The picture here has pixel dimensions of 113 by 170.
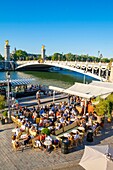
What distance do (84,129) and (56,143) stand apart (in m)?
2.07

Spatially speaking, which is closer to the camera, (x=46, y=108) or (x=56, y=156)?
(x=56, y=156)

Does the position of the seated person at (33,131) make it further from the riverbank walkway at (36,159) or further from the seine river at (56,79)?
the seine river at (56,79)

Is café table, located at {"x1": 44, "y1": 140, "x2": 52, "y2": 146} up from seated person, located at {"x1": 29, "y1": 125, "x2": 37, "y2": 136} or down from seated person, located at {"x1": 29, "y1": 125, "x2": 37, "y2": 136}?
down

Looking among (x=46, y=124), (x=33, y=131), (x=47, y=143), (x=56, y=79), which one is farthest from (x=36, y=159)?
(x=56, y=79)

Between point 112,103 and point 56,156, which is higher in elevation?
point 112,103

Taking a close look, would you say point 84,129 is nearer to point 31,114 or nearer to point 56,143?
point 56,143

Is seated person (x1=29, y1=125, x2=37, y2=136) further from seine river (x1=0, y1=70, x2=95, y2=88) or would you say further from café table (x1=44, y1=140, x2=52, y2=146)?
seine river (x1=0, y1=70, x2=95, y2=88)

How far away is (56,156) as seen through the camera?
27.1 ft

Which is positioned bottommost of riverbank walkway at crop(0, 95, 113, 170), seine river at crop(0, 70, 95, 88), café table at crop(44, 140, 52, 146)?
seine river at crop(0, 70, 95, 88)

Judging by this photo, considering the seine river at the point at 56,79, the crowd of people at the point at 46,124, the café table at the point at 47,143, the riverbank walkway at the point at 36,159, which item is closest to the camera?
the riverbank walkway at the point at 36,159

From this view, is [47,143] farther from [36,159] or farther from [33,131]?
[33,131]

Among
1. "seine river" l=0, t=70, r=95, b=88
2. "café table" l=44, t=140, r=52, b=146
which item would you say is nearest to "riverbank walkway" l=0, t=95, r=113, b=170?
"café table" l=44, t=140, r=52, b=146

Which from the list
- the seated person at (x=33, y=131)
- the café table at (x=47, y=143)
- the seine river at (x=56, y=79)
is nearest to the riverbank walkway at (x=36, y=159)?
the café table at (x=47, y=143)

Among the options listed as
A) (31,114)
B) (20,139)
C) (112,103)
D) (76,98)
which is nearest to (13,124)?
(31,114)
